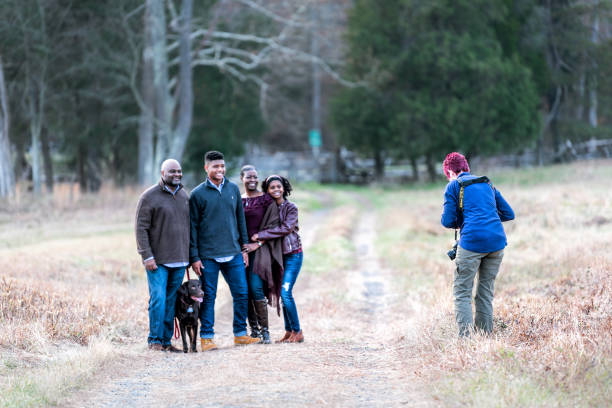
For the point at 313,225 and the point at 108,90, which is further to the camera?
the point at 108,90

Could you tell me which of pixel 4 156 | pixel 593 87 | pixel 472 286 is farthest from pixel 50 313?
pixel 593 87

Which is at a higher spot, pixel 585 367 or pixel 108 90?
pixel 108 90

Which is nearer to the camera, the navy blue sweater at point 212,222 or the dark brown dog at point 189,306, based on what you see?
the dark brown dog at point 189,306

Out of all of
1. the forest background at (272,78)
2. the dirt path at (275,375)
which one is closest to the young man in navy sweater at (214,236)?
the dirt path at (275,375)

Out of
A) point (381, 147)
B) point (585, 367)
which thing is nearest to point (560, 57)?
point (381, 147)

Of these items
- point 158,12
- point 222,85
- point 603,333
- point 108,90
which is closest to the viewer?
point 603,333

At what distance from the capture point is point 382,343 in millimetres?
8789

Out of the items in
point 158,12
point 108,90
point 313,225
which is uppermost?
point 158,12

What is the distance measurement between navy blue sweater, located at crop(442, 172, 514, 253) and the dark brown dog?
2916 mm

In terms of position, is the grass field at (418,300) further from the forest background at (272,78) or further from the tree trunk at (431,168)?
the tree trunk at (431,168)

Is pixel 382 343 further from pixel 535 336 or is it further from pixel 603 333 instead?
pixel 603 333

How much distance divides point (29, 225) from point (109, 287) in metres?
7.92

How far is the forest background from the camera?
26.5 metres

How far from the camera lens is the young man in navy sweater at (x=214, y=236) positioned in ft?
27.8
